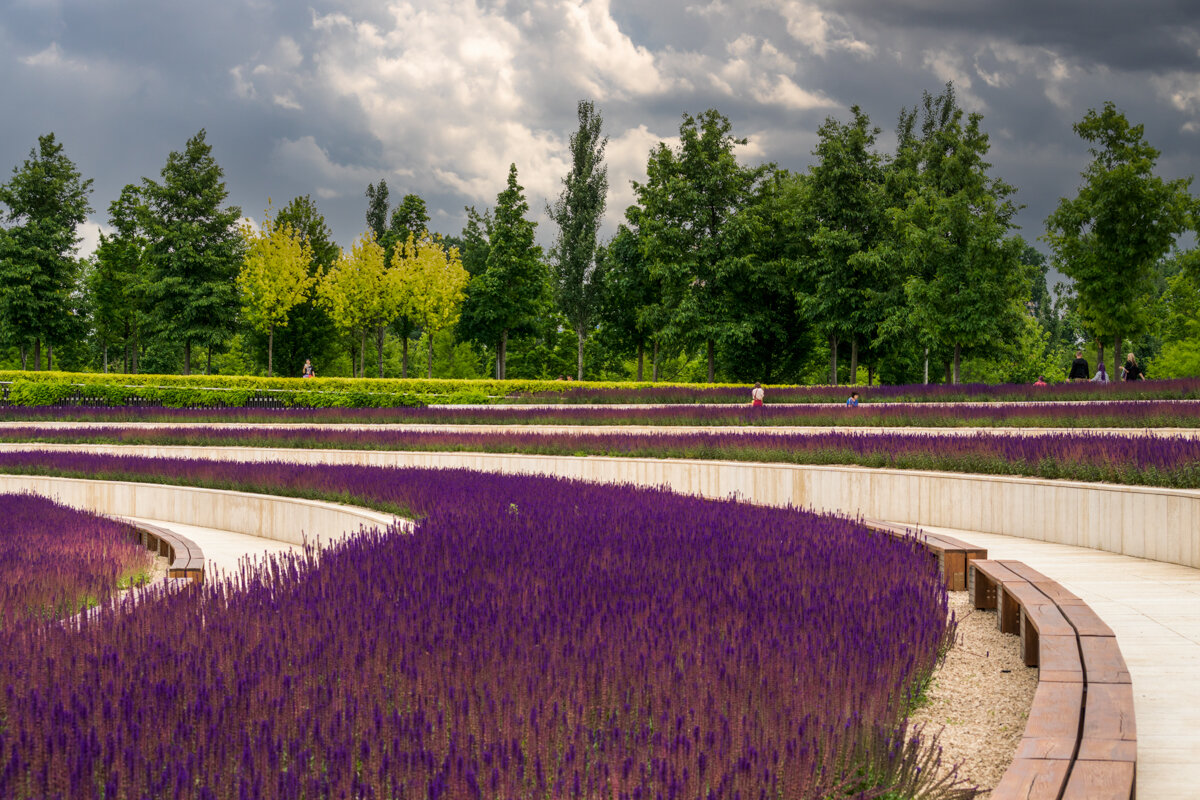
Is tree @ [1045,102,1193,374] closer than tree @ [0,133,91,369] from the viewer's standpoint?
Yes

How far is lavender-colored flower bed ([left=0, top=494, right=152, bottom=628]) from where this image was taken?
489cm

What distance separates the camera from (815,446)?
1148 cm

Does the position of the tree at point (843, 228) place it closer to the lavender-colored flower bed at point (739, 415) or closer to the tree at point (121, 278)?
the lavender-colored flower bed at point (739, 415)

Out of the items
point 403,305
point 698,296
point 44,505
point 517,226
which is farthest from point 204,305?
point 44,505

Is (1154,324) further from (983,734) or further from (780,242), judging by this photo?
(983,734)

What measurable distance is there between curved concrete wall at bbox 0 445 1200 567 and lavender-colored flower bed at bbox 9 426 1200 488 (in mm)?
472

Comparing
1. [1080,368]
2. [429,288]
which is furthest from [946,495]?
[429,288]

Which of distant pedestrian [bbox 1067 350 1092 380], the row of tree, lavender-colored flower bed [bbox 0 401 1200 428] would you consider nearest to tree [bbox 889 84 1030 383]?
the row of tree

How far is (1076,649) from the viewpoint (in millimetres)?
3611

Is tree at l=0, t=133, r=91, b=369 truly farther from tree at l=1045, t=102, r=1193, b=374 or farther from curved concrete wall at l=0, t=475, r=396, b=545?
tree at l=1045, t=102, r=1193, b=374

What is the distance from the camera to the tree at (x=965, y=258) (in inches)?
1130

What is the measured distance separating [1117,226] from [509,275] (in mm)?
27122

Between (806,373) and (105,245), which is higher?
(105,245)

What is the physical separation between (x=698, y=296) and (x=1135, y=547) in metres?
32.0
